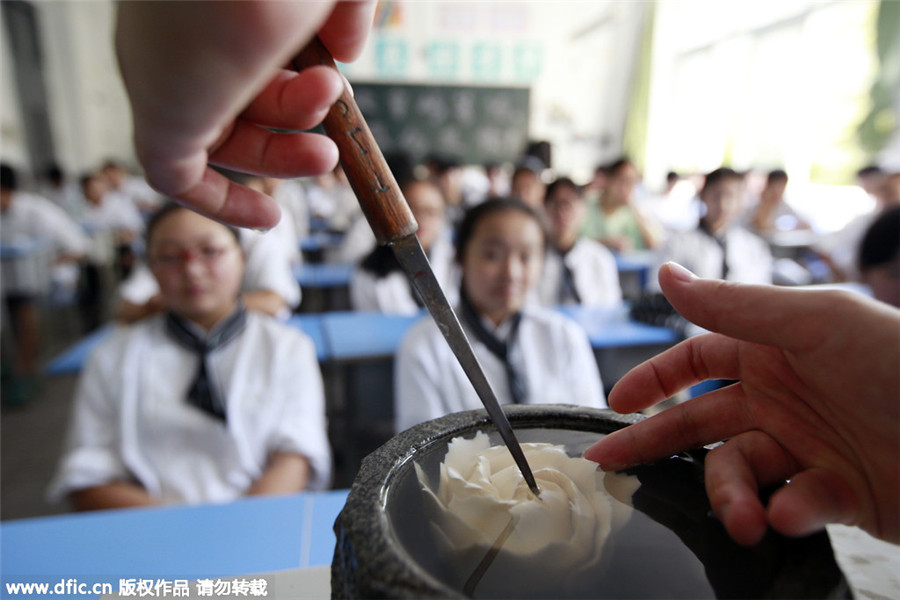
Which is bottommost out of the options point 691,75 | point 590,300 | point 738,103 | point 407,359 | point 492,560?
point 590,300

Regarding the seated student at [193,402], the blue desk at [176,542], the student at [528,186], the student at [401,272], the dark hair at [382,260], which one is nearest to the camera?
the blue desk at [176,542]

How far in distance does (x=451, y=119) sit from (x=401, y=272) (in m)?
4.20

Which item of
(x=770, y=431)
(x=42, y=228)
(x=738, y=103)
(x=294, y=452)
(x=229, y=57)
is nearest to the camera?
(x=229, y=57)

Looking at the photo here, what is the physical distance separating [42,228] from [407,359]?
3.51 metres

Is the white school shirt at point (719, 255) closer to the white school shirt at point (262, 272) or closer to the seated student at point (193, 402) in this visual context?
the white school shirt at point (262, 272)

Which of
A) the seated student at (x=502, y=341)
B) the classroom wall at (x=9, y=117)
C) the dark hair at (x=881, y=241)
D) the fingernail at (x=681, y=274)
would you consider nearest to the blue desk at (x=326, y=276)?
the seated student at (x=502, y=341)

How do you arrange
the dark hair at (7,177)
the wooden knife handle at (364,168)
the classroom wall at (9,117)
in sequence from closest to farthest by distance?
the wooden knife handle at (364,168) → the dark hair at (7,177) → the classroom wall at (9,117)

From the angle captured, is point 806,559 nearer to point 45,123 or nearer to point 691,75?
point 691,75

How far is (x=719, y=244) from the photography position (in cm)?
319

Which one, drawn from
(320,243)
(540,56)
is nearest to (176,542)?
(320,243)

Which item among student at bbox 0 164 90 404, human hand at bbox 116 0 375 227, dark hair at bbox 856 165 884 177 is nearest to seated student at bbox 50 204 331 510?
human hand at bbox 116 0 375 227

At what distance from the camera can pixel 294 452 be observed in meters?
1.33

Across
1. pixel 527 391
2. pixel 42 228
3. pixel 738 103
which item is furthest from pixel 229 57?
pixel 738 103

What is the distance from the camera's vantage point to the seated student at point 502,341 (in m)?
1.50
